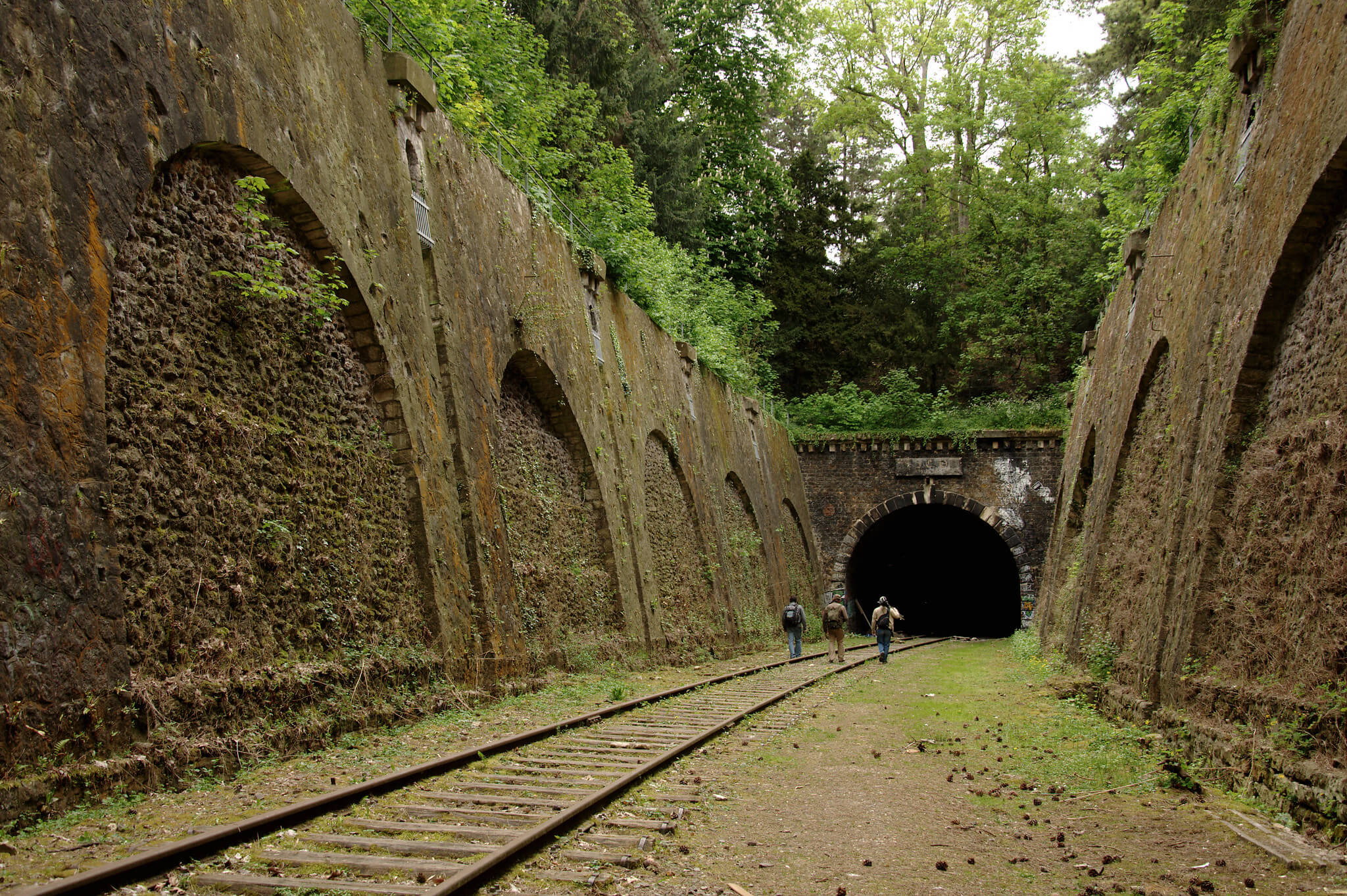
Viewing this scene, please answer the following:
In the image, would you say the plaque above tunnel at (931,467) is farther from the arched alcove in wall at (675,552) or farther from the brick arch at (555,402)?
the brick arch at (555,402)

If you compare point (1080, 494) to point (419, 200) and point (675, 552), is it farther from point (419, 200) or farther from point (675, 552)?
point (419, 200)

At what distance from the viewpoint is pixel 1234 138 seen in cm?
973

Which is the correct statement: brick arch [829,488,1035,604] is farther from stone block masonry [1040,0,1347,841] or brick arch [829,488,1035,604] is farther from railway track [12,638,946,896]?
railway track [12,638,946,896]

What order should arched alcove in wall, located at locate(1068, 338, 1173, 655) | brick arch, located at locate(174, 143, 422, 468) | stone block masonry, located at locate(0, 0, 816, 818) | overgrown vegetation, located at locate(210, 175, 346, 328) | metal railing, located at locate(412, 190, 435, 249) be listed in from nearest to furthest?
stone block masonry, located at locate(0, 0, 816, 818), overgrown vegetation, located at locate(210, 175, 346, 328), brick arch, located at locate(174, 143, 422, 468), metal railing, located at locate(412, 190, 435, 249), arched alcove in wall, located at locate(1068, 338, 1173, 655)

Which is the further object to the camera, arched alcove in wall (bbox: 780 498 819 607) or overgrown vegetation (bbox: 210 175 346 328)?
arched alcove in wall (bbox: 780 498 819 607)

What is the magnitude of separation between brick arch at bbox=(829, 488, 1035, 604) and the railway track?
2393 cm

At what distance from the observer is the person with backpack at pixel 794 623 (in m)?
18.2

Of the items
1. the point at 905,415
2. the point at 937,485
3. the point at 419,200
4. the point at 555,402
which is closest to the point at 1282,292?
the point at 419,200

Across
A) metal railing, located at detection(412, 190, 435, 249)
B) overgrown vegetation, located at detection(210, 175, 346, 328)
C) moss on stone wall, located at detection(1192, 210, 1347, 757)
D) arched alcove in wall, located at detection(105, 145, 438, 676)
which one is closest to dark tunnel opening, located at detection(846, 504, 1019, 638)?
metal railing, located at detection(412, 190, 435, 249)

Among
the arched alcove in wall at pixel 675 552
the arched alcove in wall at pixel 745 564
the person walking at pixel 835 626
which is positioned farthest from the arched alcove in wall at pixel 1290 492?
the arched alcove in wall at pixel 745 564

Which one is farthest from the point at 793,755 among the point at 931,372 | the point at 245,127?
the point at 931,372

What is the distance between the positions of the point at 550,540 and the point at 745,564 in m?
10.7

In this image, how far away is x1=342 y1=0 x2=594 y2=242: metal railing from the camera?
1092 centimetres

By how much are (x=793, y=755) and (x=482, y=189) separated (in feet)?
26.3
